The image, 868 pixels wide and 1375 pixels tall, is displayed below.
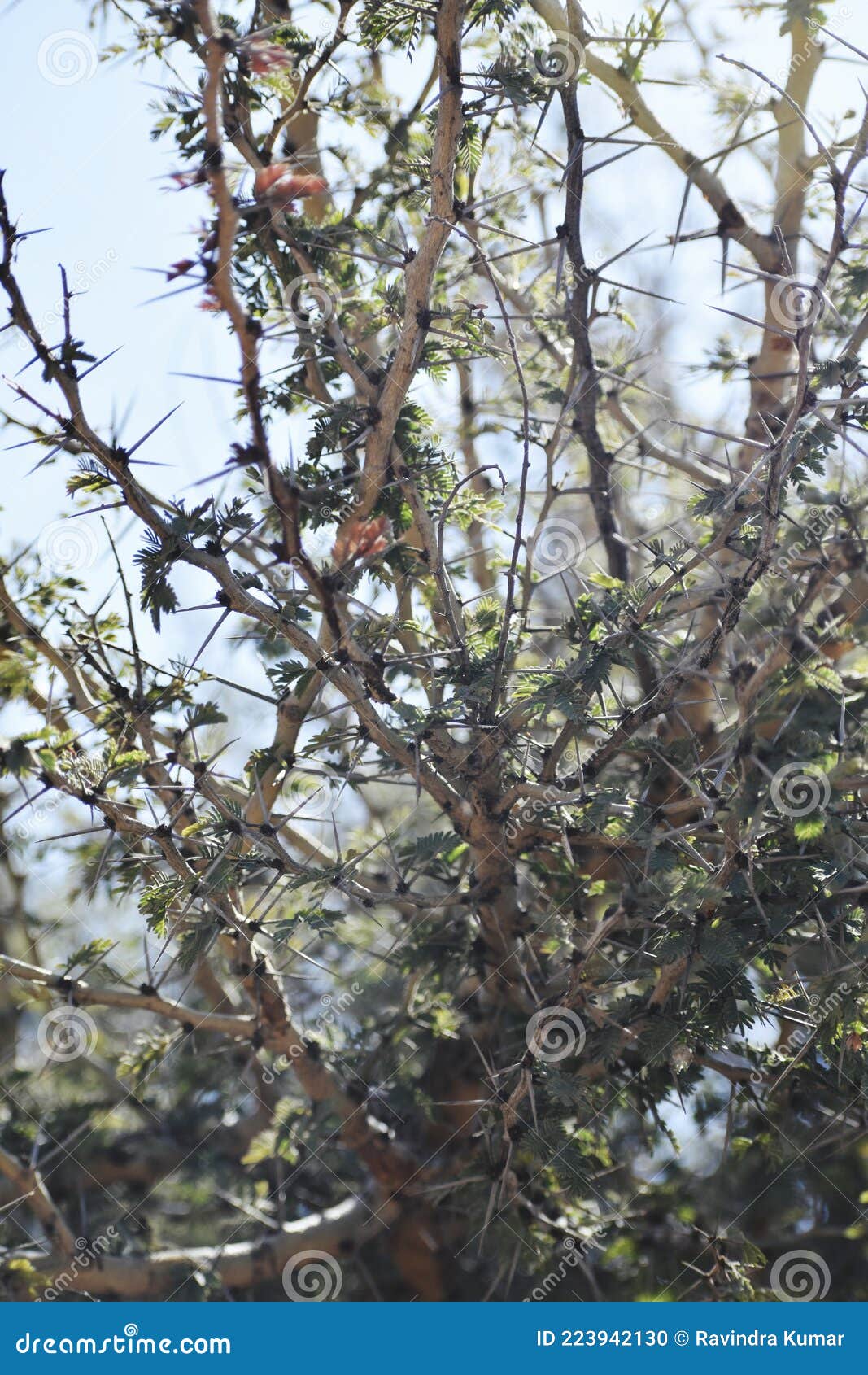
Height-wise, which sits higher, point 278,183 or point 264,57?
point 264,57

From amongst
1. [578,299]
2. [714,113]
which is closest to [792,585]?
[578,299]

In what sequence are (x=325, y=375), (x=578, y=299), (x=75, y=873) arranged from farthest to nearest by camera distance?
(x=75, y=873) → (x=325, y=375) → (x=578, y=299)

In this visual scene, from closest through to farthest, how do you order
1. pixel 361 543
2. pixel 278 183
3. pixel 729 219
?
pixel 278 183 < pixel 361 543 < pixel 729 219

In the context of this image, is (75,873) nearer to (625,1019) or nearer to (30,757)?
(30,757)

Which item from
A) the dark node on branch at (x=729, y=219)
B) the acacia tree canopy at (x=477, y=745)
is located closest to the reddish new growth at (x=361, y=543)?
the acacia tree canopy at (x=477, y=745)

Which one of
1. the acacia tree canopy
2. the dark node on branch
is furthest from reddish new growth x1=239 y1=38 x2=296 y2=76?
the dark node on branch

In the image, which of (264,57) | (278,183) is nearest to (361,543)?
(278,183)

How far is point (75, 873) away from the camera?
250 centimetres

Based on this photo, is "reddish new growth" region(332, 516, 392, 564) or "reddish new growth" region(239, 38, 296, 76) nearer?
"reddish new growth" region(239, 38, 296, 76)

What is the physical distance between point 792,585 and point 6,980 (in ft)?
6.43

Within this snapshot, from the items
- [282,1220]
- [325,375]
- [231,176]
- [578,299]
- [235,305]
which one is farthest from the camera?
[282,1220]

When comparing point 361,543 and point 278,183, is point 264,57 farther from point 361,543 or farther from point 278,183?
point 361,543

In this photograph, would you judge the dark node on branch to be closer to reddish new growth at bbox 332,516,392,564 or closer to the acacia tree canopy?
the acacia tree canopy

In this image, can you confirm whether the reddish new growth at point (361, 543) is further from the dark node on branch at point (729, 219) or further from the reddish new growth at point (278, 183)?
the dark node on branch at point (729, 219)
